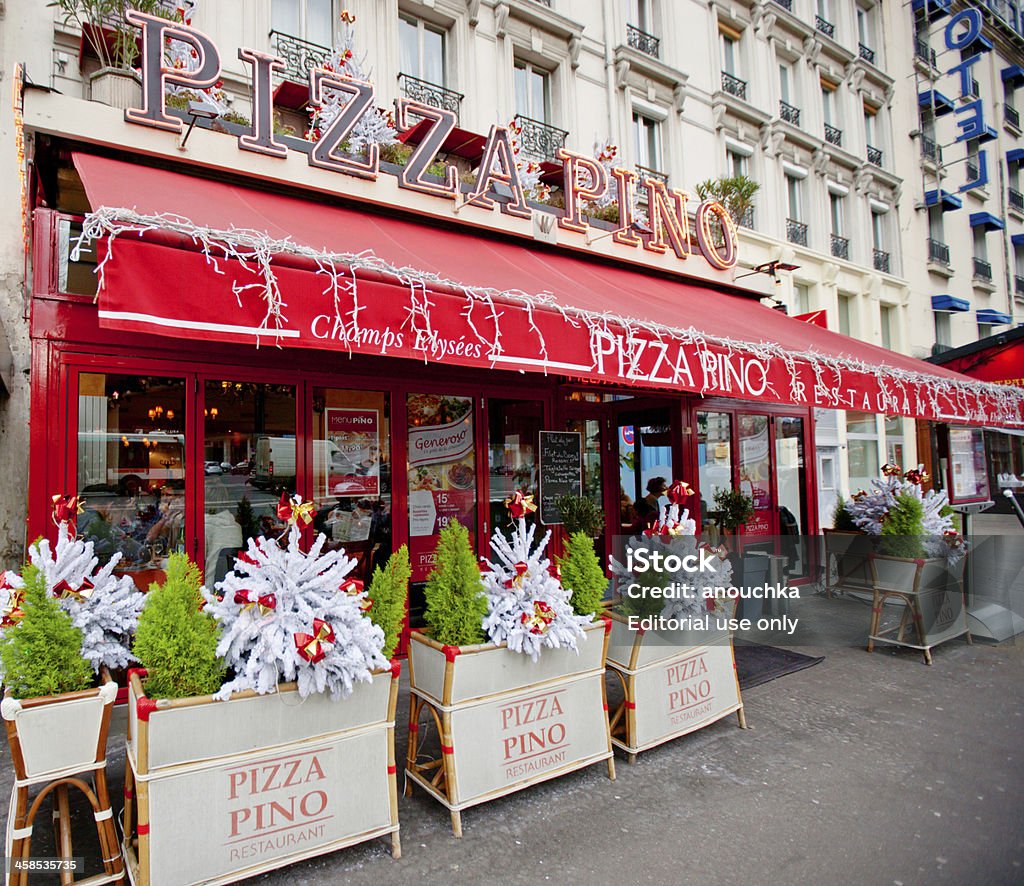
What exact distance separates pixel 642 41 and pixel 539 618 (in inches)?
494

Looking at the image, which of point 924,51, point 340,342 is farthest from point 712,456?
point 924,51

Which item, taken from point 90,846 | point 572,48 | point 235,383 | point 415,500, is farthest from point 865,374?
point 572,48

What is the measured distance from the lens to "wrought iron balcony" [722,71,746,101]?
13820 mm

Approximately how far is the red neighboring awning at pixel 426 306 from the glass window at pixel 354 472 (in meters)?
1.40

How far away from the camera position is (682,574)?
4.19 meters

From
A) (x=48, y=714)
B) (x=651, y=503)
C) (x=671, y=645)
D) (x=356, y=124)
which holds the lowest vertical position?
(x=671, y=645)

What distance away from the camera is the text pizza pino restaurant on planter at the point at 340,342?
3.56 metres

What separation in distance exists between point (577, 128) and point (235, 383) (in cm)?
807

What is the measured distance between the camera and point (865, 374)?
5.89 meters

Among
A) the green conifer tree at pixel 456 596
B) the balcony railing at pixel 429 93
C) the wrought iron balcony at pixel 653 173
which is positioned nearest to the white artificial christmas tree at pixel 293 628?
the green conifer tree at pixel 456 596

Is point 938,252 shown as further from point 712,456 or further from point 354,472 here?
point 354,472

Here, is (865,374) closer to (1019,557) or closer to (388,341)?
(1019,557)

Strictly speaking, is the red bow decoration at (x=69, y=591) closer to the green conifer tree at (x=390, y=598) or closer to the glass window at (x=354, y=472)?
the green conifer tree at (x=390, y=598)

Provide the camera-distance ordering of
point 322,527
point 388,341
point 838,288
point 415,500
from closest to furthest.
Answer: point 388,341 < point 322,527 < point 415,500 < point 838,288
